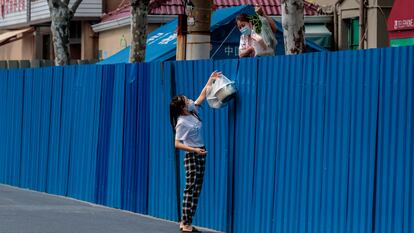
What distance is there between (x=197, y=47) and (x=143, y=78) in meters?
1.32

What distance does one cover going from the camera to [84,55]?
39531 millimetres

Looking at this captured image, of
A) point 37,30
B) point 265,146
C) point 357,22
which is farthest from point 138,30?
point 37,30

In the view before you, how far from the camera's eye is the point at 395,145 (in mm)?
10164

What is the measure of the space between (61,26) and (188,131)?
14.3 meters

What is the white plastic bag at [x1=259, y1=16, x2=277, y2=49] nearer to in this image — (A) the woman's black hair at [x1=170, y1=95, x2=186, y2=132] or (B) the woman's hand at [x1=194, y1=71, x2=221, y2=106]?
(B) the woman's hand at [x1=194, y1=71, x2=221, y2=106]

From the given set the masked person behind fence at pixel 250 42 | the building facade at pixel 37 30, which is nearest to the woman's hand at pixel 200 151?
the masked person behind fence at pixel 250 42

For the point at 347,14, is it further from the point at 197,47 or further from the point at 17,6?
the point at 17,6

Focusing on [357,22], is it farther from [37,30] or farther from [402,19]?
[37,30]

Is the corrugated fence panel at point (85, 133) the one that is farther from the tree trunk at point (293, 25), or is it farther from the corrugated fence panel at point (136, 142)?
the tree trunk at point (293, 25)

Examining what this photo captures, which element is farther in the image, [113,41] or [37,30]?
[37,30]

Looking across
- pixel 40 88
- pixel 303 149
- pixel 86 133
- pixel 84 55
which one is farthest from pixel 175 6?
pixel 303 149

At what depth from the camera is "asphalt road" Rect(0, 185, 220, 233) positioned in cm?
1314

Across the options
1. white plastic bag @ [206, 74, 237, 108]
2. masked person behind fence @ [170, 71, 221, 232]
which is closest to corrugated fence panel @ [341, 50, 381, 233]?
white plastic bag @ [206, 74, 237, 108]

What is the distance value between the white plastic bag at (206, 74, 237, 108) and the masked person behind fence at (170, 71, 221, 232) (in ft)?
0.32
